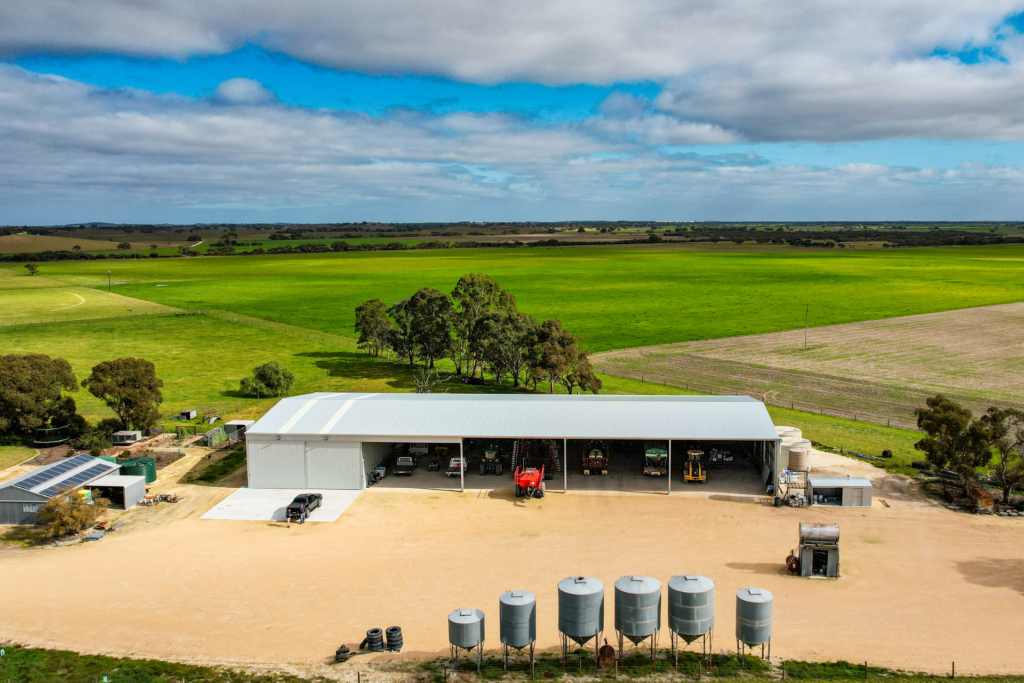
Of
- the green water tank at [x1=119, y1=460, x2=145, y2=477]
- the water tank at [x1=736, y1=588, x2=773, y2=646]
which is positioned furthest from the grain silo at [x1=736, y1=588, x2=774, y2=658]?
the green water tank at [x1=119, y1=460, x2=145, y2=477]

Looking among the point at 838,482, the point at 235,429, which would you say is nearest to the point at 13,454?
the point at 235,429

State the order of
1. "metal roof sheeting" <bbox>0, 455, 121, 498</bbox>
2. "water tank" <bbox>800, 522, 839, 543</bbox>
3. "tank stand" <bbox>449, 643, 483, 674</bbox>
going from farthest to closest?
"metal roof sheeting" <bbox>0, 455, 121, 498</bbox> < "water tank" <bbox>800, 522, 839, 543</bbox> < "tank stand" <bbox>449, 643, 483, 674</bbox>

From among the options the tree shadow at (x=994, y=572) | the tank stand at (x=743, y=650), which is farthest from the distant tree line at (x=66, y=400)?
the tree shadow at (x=994, y=572)

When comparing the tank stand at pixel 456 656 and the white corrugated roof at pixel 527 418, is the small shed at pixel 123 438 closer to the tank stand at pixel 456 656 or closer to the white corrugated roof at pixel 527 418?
the white corrugated roof at pixel 527 418

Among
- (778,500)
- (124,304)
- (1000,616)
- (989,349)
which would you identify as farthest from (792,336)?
(124,304)

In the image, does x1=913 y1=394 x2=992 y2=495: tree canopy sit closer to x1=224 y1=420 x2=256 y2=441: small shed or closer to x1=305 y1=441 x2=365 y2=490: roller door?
x1=305 y1=441 x2=365 y2=490: roller door

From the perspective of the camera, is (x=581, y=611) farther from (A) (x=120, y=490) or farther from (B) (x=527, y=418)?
(A) (x=120, y=490)

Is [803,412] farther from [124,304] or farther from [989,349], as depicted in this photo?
[124,304]
